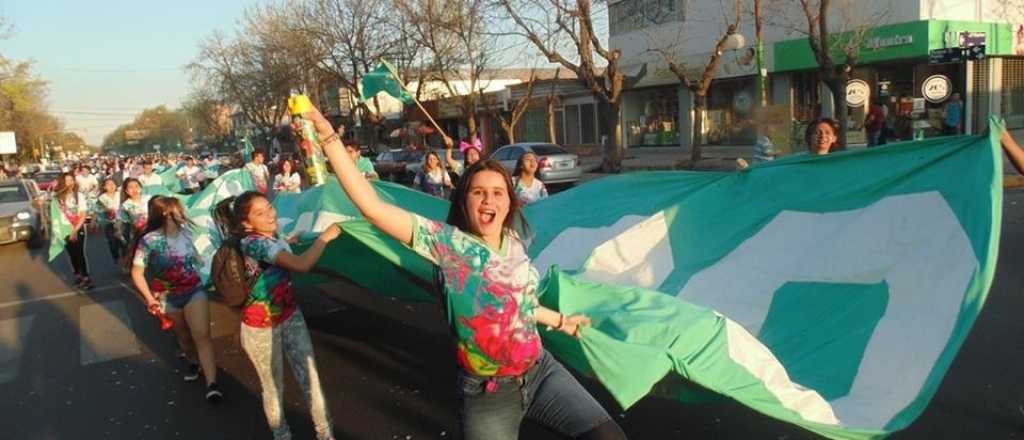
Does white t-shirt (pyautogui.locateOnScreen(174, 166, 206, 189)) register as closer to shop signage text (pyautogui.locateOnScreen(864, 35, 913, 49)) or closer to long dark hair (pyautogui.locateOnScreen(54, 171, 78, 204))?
long dark hair (pyautogui.locateOnScreen(54, 171, 78, 204))

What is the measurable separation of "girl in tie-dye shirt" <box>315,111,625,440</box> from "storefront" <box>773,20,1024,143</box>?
1932 cm

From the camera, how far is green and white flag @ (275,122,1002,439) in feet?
9.84

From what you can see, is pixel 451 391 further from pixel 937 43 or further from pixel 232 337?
pixel 937 43

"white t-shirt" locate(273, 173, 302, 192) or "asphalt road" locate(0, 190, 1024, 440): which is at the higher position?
"white t-shirt" locate(273, 173, 302, 192)

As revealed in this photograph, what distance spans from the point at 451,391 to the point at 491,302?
2788 mm

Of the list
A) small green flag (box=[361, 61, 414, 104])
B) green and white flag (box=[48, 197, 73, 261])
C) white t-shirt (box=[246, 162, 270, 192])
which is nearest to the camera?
green and white flag (box=[48, 197, 73, 261])

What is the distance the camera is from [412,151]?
30000 millimetres

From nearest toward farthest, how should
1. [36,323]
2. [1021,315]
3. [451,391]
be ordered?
[451,391] → [1021,315] → [36,323]

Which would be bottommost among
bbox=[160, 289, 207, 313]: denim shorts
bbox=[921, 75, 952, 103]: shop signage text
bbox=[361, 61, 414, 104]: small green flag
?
bbox=[160, 289, 207, 313]: denim shorts

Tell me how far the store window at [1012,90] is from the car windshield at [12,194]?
26.8 metres

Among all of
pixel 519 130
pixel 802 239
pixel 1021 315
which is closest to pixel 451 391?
pixel 802 239

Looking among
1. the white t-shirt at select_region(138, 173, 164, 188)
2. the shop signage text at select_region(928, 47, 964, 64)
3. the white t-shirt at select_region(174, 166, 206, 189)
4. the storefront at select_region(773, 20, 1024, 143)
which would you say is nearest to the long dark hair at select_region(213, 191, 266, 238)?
the white t-shirt at select_region(138, 173, 164, 188)

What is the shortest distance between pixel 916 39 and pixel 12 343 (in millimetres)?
22298

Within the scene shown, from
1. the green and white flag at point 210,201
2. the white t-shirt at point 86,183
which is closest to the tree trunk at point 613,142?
the green and white flag at point 210,201
